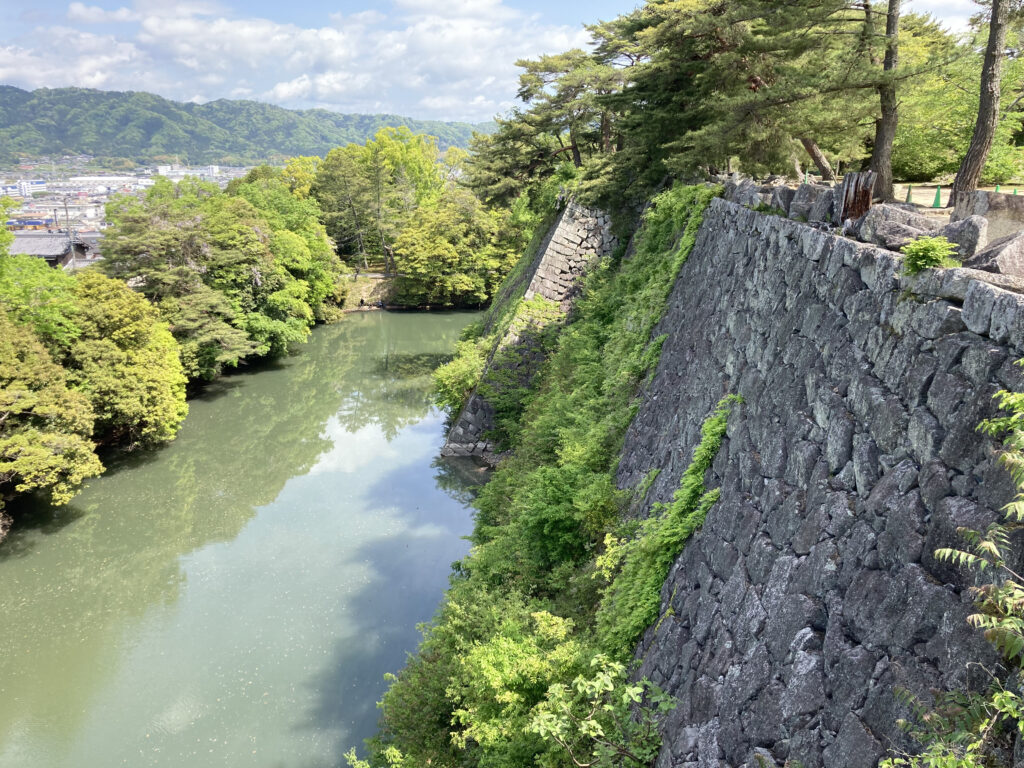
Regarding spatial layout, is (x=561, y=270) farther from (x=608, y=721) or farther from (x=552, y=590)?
(x=608, y=721)

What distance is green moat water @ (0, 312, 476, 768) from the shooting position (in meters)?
9.16

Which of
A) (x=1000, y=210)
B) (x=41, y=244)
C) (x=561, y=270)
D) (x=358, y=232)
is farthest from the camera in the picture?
(x=358, y=232)

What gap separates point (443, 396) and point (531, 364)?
3.19 metres

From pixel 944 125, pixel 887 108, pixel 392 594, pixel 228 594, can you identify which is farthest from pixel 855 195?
pixel 228 594

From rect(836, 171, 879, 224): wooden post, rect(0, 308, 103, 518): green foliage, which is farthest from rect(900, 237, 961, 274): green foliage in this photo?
rect(0, 308, 103, 518): green foliage

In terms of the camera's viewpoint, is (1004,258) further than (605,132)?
No

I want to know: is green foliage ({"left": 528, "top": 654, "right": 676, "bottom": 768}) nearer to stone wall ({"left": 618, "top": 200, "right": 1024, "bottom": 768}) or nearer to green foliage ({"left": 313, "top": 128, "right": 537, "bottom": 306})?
stone wall ({"left": 618, "top": 200, "right": 1024, "bottom": 768})

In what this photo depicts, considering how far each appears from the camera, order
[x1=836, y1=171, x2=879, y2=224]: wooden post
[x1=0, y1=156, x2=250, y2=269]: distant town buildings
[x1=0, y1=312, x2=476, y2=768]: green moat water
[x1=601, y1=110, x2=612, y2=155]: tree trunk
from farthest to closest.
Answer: [x1=0, y1=156, x2=250, y2=269]: distant town buildings, [x1=601, y1=110, x2=612, y2=155]: tree trunk, [x1=0, y1=312, x2=476, y2=768]: green moat water, [x1=836, y1=171, x2=879, y2=224]: wooden post

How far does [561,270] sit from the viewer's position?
56.2ft

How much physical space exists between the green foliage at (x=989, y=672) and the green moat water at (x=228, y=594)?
8061 millimetres

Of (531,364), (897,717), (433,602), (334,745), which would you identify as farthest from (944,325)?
(531,364)

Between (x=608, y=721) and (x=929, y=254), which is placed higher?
(x=929, y=254)

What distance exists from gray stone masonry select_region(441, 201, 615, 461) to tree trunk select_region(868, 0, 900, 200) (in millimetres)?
8409

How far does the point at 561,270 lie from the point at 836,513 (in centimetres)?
1403
